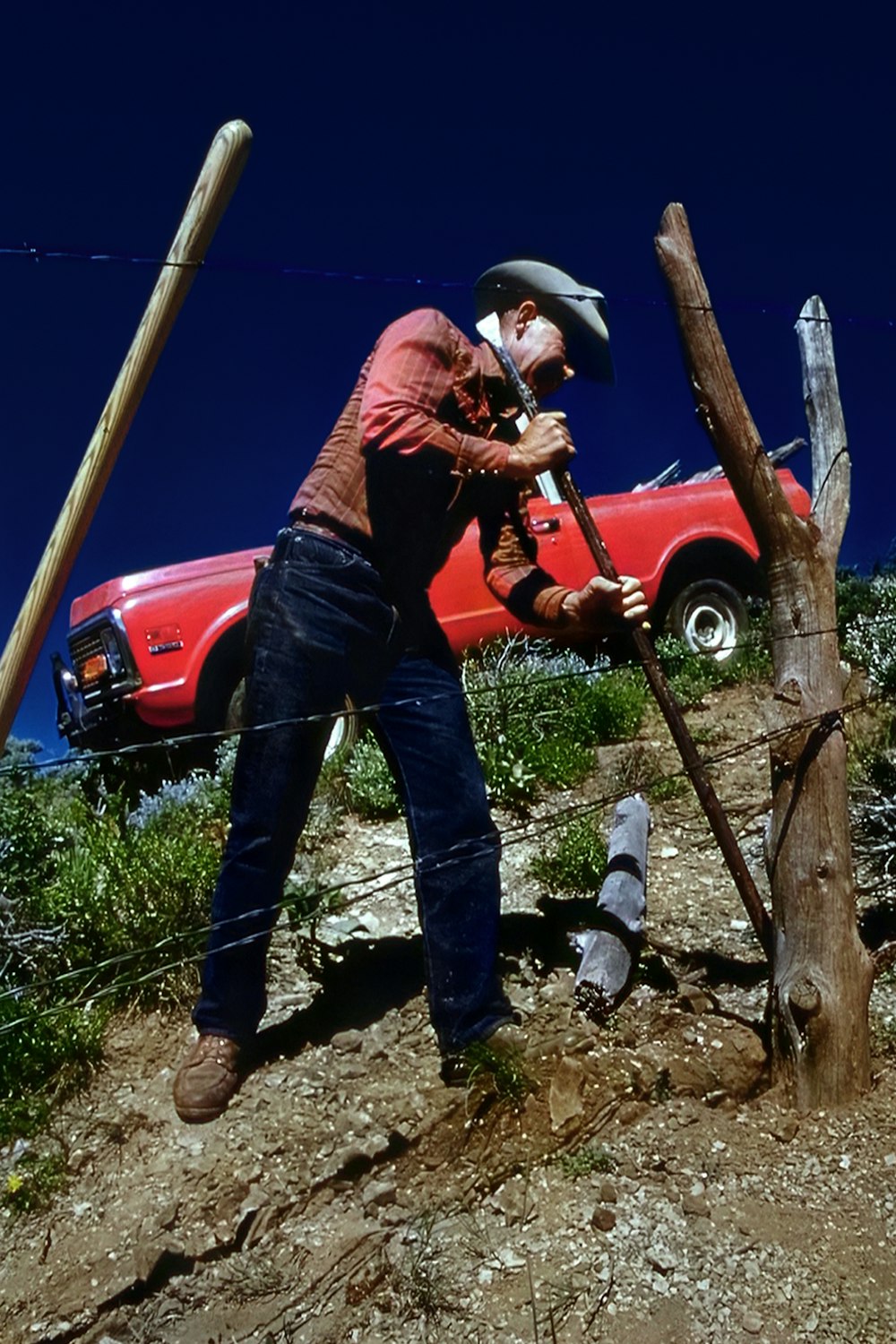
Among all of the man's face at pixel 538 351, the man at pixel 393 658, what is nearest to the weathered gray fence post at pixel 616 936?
the man at pixel 393 658

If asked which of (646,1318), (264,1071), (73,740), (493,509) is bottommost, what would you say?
(646,1318)

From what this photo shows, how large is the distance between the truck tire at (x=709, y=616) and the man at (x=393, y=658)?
9.22 feet

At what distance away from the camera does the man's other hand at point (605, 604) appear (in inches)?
180

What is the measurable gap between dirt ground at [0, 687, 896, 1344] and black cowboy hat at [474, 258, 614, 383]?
2224 millimetres

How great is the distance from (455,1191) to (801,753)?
2.25 m

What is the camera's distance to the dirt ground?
139 inches

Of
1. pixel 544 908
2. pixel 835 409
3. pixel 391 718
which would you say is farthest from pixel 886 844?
pixel 391 718

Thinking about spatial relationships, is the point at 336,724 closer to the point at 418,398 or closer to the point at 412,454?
the point at 412,454

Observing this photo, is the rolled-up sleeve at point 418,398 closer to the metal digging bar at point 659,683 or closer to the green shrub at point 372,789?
the metal digging bar at point 659,683

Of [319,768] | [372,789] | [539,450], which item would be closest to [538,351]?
[539,450]

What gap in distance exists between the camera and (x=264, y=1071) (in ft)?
13.7

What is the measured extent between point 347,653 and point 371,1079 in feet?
5.45

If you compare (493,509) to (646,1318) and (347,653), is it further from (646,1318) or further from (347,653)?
(646,1318)

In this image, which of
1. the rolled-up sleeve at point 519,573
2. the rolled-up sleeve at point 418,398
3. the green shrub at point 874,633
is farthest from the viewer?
the green shrub at point 874,633
